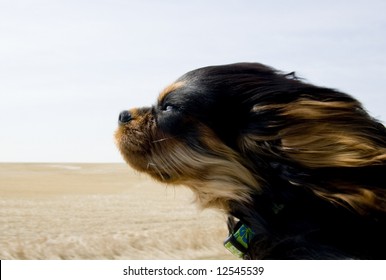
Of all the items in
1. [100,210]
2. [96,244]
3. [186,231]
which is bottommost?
[100,210]

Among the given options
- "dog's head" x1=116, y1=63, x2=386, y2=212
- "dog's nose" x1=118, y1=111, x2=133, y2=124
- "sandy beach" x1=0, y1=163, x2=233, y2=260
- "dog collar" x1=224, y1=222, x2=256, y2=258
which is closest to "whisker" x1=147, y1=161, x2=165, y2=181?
"dog's head" x1=116, y1=63, x2=386, y2=212

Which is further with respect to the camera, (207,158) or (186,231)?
(186,231)

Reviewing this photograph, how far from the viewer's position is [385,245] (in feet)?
13.7

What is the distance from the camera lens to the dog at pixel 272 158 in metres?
4.25

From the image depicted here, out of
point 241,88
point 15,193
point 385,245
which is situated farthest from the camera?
point 15,193

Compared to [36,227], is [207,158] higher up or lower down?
higher up

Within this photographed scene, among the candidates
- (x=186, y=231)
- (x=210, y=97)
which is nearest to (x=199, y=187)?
(x=210, y=97)

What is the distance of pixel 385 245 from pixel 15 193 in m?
20.0

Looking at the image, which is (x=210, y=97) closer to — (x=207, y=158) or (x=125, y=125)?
(x=207, y=158)

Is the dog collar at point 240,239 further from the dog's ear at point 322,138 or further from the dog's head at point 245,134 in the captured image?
the dog's ear at point 322,138

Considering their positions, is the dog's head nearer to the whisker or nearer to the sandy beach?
the whisker

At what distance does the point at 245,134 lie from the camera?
4.63 metres

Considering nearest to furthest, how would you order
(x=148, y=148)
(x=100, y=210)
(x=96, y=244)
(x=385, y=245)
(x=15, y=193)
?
(x=385, y=245)
(x=148, y=148)
(x=96, y=244)
(x=100, y=210)
(x=15, y=193)

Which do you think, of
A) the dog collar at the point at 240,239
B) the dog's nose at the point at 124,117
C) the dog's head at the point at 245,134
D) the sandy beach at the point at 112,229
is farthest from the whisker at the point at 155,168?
the dog collar at the point at 240,239
